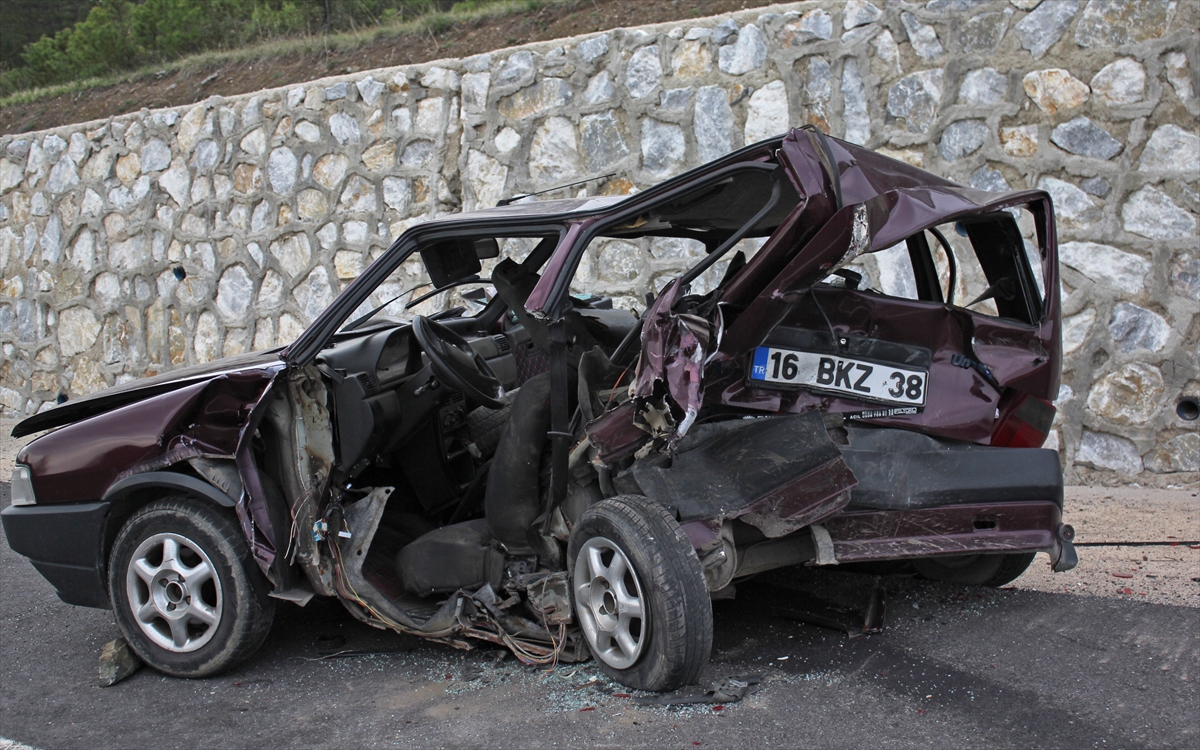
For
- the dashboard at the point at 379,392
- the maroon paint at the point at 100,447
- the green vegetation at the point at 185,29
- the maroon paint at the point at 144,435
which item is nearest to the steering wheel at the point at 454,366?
the dashboard at the point at 379,392

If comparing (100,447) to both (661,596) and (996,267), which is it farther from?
(996,267)

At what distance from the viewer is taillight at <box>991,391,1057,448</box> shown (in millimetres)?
3691

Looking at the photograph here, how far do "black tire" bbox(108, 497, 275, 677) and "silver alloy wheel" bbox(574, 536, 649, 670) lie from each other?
1336 mm

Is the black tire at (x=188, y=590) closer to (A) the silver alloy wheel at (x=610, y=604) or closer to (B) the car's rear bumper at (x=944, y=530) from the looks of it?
(A) the silver alloy wheel at (x=610, y=604)

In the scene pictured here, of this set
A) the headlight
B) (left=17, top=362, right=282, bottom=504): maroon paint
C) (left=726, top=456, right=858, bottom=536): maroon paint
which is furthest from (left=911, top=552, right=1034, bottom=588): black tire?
the headlight

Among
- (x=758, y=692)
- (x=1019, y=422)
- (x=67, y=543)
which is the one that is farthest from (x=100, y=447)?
(x=1019, y=422)

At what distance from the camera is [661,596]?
3188 mm

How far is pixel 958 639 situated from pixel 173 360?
8604mm

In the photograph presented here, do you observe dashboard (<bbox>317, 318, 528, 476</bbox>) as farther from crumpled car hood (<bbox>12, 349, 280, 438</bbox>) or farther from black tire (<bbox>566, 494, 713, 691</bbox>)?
black tire (<bbox>566, 494, 713, 691</bbox>)

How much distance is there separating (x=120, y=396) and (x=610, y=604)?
2345mm

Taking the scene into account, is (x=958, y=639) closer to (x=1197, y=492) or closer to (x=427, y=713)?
(x=427, y=713)

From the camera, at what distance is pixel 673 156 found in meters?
7.57

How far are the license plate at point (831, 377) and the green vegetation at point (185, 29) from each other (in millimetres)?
10279

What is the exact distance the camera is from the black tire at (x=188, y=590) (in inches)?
152
